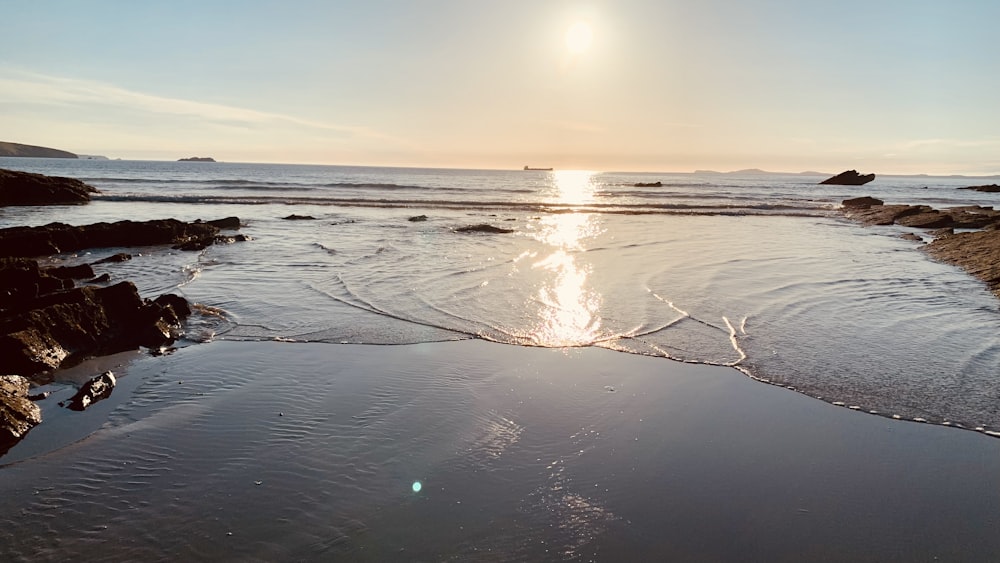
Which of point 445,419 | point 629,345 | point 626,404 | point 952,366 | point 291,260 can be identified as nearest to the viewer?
point 445,419

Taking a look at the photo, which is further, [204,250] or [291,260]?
[204,250]

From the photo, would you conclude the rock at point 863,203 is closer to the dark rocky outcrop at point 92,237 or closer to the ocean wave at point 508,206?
the ocean wave at point 508,206

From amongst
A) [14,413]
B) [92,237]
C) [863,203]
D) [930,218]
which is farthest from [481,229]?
[863,203]

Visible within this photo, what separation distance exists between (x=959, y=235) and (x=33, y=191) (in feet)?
154

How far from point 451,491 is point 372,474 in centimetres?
71

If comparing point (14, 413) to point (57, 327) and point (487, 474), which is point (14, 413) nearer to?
point (57, 327)

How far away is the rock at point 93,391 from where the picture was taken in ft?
20.0

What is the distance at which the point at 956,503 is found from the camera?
14.6 feet

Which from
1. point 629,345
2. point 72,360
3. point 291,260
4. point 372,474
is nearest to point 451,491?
point 372,474

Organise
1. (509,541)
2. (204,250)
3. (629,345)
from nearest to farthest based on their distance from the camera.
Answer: (509,541)
(629,345)
(204,250)

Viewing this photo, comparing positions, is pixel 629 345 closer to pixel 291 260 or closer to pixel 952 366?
pixel 952 366

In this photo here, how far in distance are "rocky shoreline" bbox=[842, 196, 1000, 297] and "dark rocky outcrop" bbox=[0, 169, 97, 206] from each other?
4335 centimetres

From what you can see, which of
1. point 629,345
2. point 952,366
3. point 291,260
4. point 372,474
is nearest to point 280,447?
point 372,474

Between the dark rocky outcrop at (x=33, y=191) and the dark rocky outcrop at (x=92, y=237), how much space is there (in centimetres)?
1952
